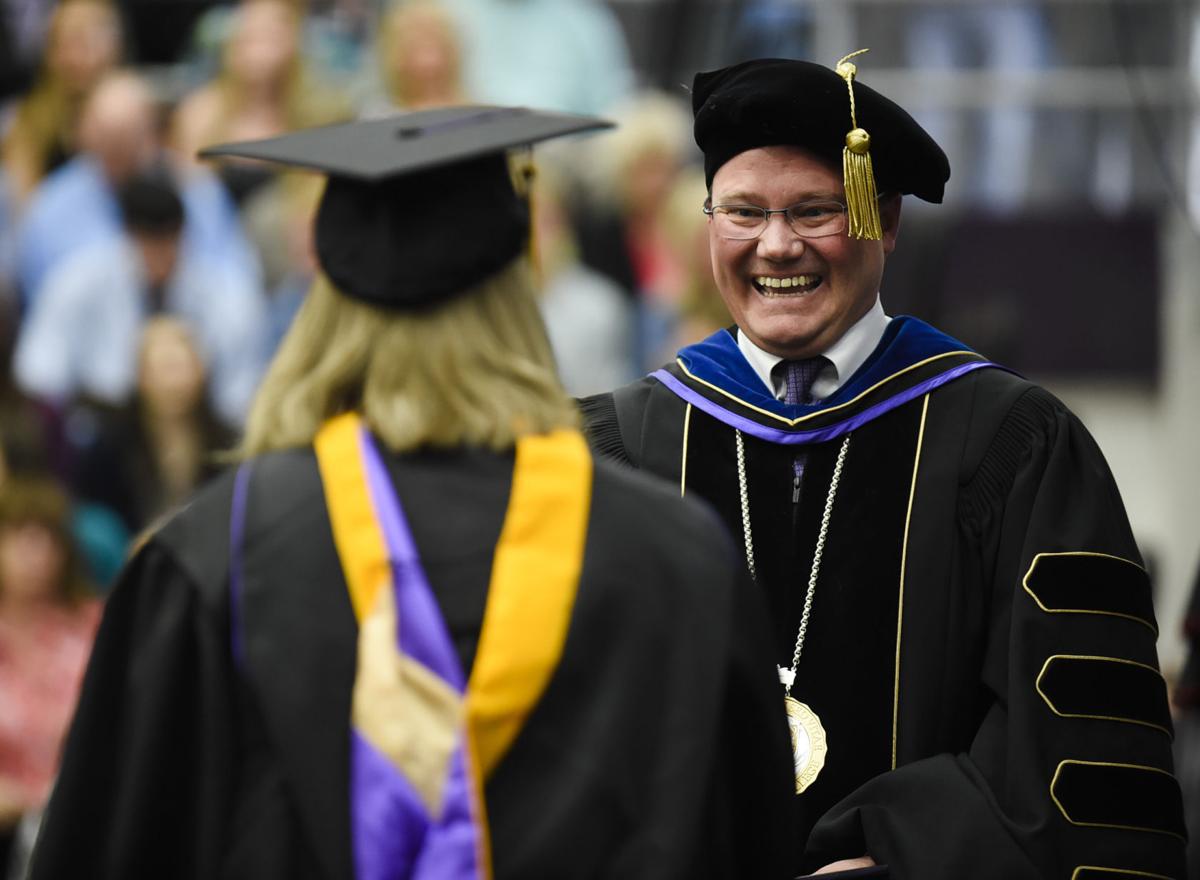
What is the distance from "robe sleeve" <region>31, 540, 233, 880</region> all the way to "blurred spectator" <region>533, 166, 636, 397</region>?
5.44 m

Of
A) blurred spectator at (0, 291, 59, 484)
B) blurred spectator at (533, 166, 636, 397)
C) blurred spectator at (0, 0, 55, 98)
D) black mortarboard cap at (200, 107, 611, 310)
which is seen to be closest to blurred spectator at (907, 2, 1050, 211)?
blurred spectator at (533, 166, 636, 397)

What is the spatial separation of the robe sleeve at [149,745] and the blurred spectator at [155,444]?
4992 mm

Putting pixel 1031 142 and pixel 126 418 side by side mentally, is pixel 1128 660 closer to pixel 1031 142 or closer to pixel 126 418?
pixel 126 418

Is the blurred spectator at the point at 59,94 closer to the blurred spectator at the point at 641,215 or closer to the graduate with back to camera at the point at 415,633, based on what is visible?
the blurred spectator at the point at 641,215

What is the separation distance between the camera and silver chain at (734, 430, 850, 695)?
167 inches

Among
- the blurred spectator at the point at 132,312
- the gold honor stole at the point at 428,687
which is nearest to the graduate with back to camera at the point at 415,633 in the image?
the gold honor stole at the point at 428,687

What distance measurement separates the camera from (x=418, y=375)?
318cm

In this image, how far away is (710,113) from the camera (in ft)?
14.1

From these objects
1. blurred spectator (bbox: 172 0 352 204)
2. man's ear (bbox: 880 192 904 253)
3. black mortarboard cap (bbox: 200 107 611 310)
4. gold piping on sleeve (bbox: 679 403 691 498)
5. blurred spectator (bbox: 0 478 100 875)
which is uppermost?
blurred spectator (bbox: 172 0 352 204)

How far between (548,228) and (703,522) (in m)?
5.54

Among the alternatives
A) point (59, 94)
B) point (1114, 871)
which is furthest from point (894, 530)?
point (59, 94)

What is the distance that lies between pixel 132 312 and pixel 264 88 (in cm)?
108

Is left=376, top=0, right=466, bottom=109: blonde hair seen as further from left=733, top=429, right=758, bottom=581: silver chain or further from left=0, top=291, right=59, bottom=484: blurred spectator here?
left=733, top=429, right=758, bottom=581: silver chain

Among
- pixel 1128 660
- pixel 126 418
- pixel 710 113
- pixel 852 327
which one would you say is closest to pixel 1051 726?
pixel 1128 660
